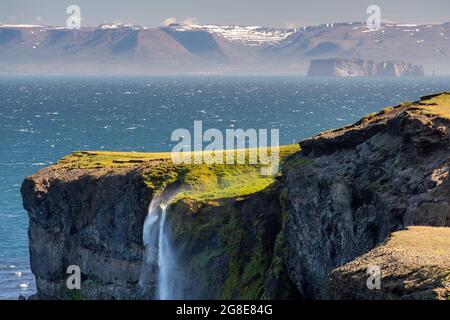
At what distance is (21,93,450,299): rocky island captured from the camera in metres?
36.8

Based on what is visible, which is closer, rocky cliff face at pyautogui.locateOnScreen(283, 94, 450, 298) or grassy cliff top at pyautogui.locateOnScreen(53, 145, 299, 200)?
rocky cliff face at pyautogui.locateOnScreen(283, 94, 450, 298)

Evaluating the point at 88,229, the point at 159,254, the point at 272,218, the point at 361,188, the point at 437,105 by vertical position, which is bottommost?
the point at 88,229

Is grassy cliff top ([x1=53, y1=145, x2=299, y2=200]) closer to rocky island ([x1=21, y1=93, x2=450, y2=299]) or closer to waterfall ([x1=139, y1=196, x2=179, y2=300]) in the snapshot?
rocky island ([x1=21, y1=93, x2=450, y2=299])

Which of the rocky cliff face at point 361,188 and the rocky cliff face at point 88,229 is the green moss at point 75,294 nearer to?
the rocky cliff face at point 88,229

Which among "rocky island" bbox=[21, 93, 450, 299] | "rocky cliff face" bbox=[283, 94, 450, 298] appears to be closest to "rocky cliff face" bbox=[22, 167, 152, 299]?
"rocky island" bbox=[21, 93, 450, 299]

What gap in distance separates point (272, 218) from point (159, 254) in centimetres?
1139

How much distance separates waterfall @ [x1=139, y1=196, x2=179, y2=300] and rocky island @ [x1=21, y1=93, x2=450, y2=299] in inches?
7.0

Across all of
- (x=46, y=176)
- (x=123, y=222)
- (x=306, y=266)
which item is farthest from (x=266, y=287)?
(x=46, y=176)

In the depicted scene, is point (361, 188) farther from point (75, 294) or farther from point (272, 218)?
point (75, 294)

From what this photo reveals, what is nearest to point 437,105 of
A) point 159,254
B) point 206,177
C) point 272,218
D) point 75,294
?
point 272,218

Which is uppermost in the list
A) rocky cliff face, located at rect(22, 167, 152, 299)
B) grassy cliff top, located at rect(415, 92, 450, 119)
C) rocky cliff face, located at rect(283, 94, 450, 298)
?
grassy cliff top, located at rect(415, 92, 450, 119)

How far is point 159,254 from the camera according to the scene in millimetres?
71812

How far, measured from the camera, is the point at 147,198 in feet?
247
